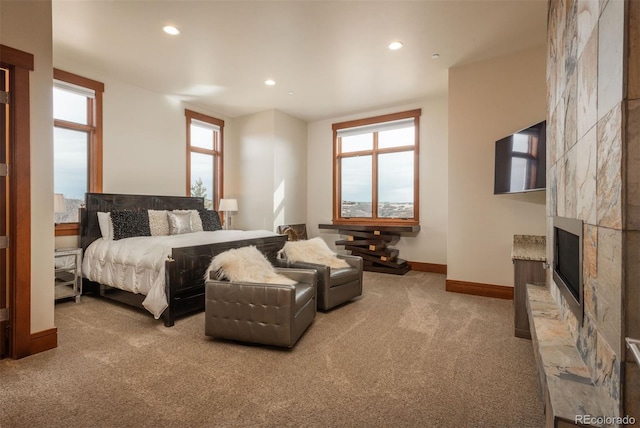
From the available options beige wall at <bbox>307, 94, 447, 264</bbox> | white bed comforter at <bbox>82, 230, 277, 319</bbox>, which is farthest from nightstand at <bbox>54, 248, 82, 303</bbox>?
beige wall at <bbox>307, 94, 447, 264</bbox>

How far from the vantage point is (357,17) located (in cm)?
311

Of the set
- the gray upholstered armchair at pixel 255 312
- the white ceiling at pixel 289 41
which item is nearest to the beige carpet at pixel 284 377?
the gray upholstered armchair at pixel 255 312

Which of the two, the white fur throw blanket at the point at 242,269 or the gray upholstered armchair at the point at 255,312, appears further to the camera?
the white fur throw blanket at the point at 242,269

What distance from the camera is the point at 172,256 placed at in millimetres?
3053

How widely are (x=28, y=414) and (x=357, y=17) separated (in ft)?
13.1

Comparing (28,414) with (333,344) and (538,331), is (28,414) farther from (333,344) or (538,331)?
(538,331)

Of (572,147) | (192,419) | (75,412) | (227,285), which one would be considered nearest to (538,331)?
(572,147)

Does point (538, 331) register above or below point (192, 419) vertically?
above

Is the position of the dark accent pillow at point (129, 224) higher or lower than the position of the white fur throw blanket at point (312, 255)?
higher

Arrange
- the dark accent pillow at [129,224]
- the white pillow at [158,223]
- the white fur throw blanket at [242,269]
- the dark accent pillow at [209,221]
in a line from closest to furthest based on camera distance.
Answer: the white fur throw blanket at [242,269], the dark accent pillow at [129,224], the white pillow at [158,223], the dark accent pillow at [209,221]

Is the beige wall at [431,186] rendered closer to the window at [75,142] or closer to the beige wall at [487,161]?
the beige wall at [487,161]

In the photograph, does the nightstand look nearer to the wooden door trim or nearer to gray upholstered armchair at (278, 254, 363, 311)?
the wooden door trim

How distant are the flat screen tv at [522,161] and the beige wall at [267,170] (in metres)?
3.91

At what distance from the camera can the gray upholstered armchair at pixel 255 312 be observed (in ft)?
7.89
